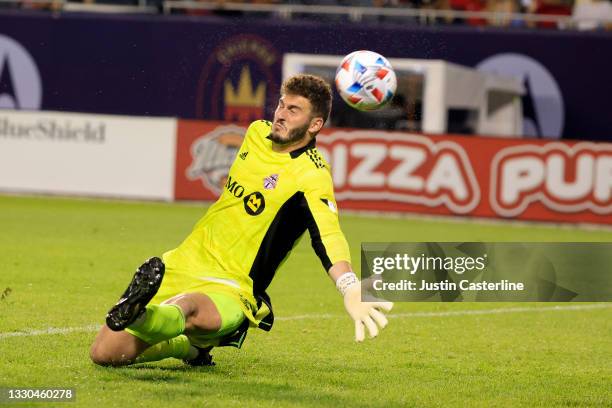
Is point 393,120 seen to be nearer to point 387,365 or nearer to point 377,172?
point 377,172

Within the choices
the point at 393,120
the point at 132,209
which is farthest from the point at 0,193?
the point at 393,120

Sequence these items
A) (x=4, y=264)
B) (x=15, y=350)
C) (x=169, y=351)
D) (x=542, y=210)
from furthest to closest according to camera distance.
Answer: (x=542, y=210) → (x=4, y=264) → (x=15, y=350) → (x=169, y=351)

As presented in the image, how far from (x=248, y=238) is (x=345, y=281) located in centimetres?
105

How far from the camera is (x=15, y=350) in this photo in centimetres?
783

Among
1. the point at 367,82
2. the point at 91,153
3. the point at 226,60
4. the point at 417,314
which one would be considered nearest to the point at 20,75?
the point at 226,60

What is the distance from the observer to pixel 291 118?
7.27 m

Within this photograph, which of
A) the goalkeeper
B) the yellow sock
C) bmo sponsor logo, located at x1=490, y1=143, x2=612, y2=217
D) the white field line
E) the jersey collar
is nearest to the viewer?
the yellow sock

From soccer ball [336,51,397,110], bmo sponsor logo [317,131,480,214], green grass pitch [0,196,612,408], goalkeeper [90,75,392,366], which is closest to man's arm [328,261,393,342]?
goalkeeper [90,75,392,366]

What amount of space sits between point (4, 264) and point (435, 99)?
419 inches

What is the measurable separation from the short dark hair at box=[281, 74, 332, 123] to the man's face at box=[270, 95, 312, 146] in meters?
0.03

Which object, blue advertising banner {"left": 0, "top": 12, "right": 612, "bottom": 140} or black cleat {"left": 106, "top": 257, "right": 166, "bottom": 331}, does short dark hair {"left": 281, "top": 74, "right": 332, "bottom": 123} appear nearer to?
black cleat {"left": 106, "top": 257, "right": 166, "bottom": 331}

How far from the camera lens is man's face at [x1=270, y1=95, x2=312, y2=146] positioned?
7258mm

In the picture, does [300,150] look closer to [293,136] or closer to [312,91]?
[293,136]

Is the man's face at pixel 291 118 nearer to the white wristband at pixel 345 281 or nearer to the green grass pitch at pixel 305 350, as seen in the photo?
the white wristband at pixel 345 281
